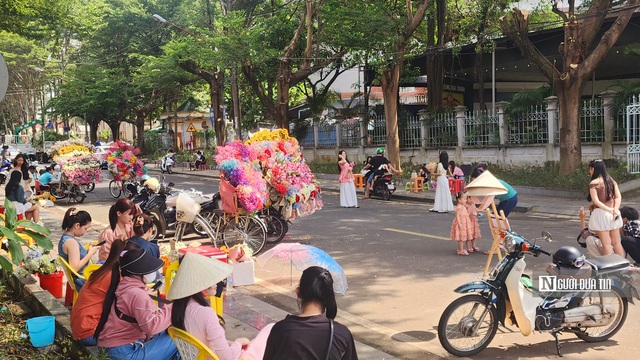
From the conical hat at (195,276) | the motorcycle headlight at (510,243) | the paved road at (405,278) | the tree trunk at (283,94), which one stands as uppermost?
the tree trunk at (283,94)

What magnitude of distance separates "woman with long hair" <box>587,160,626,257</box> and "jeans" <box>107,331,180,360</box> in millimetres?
5617

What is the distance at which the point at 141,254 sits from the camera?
4672 mm

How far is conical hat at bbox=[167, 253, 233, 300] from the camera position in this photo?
13.4 feet

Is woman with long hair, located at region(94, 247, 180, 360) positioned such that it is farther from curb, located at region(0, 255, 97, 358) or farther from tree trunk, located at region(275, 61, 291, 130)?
tree trunk, located at region(275, 61, 291, 130)

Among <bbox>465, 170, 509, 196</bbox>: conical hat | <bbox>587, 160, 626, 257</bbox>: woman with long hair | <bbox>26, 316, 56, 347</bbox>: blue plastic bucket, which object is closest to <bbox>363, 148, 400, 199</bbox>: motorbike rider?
<bbox>587, 160, 626, 257</bbox>: woman with long hair

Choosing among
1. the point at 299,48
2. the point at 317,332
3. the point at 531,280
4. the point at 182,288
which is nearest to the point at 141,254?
the point at 182,288

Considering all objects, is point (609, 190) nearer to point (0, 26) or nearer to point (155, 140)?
point (0, 26)

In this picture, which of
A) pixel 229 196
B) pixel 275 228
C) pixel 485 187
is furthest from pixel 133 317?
pixel 275 228

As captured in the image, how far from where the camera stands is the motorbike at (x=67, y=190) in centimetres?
1955

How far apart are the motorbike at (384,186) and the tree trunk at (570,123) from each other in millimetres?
5013

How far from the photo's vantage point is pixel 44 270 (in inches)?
303

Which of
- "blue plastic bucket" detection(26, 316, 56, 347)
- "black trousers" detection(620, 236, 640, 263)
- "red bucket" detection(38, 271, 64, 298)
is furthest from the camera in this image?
"red bucket" detection(38, 271, 64, 298)

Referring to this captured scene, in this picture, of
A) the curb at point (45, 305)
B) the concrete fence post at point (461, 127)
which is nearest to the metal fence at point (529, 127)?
the concrete fence post at point (461, 127)

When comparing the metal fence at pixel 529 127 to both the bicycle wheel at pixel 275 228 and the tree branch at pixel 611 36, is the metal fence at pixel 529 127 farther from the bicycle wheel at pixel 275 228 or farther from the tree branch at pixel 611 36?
the bicycle wheel at pixel 275 228
